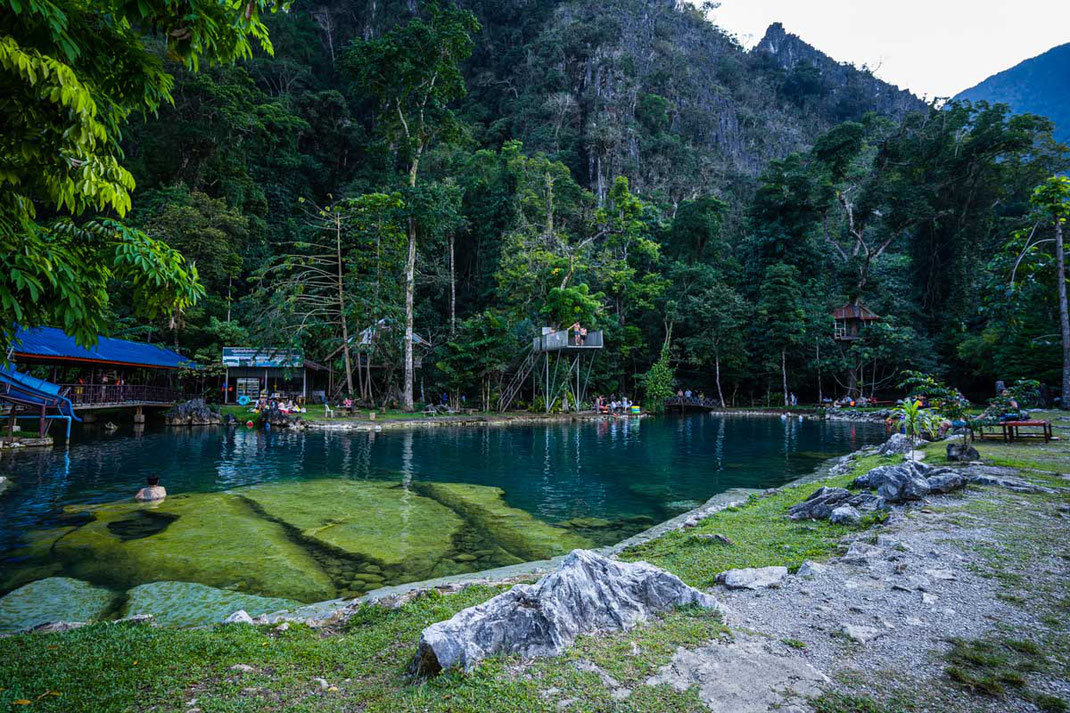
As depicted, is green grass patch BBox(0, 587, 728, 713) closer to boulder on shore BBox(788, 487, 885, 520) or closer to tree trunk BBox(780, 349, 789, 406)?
boulder on shore BBox(788, 487, 885, 520)

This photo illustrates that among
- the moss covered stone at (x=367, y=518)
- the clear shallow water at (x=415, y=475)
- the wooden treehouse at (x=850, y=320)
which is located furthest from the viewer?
the wooden treehouse at (x=850, y=320)

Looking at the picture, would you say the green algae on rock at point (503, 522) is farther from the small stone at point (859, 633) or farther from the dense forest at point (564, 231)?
the dense forest at point (564, 231)

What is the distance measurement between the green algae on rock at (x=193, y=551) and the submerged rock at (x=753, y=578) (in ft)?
14.8

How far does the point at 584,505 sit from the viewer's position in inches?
407

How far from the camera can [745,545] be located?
6.07 meters

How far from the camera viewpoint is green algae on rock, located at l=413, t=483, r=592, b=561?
7656 mm

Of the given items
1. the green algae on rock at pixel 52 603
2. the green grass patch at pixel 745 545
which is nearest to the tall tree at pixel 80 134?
the green algae on rock at pixel 52 603

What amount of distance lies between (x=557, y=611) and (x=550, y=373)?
95.8 ft

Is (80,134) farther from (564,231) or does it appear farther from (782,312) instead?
(782,312)

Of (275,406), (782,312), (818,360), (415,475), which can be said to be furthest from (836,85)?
(415,475)

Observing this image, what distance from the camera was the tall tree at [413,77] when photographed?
2958 centimetres

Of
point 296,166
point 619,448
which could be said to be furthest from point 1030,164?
point 296,166

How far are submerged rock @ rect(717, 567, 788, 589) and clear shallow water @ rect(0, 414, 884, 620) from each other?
343 cm

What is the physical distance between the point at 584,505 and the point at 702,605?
645 centimetres
